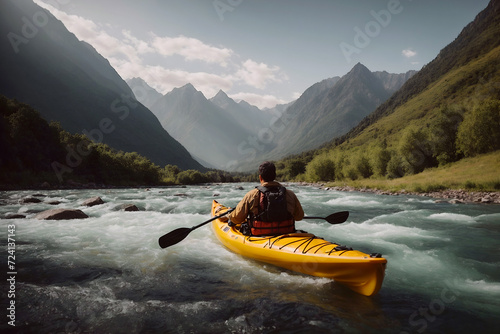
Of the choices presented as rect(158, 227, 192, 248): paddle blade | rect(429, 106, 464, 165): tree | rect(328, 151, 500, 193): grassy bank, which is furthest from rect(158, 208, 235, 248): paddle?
rect(429, 106, 464, 165): tree

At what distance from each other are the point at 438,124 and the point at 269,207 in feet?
142

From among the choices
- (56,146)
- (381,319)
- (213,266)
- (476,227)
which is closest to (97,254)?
(213,266)

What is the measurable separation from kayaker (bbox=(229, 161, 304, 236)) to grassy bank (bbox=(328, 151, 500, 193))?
23192 mm

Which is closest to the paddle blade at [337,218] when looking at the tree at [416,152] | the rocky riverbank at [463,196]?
the rocky riverbank at [463,196]

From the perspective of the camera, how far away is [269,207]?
5531 millimetres

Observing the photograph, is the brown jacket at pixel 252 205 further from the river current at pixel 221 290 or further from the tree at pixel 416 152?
the tree at pixel 416 152

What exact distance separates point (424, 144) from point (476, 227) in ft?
112

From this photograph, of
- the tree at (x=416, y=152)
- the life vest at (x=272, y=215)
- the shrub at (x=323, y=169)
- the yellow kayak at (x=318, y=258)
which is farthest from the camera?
the shrub at (x=323, y=169)

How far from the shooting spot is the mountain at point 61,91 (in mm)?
108394

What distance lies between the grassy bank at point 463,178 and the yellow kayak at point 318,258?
23.3 m

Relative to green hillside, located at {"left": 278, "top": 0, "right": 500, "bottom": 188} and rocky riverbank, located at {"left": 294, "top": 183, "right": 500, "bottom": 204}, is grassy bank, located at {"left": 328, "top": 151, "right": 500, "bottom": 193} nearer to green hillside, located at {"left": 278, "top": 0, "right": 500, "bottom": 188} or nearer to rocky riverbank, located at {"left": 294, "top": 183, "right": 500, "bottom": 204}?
green hillside, located at {"left": 278, "top": 0, "right": 500, "bottom": 188}

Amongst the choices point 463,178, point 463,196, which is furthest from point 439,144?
point 463,196

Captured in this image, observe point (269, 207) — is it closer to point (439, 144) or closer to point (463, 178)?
point (463, 178)

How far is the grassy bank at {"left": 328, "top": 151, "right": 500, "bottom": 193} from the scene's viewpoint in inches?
843
